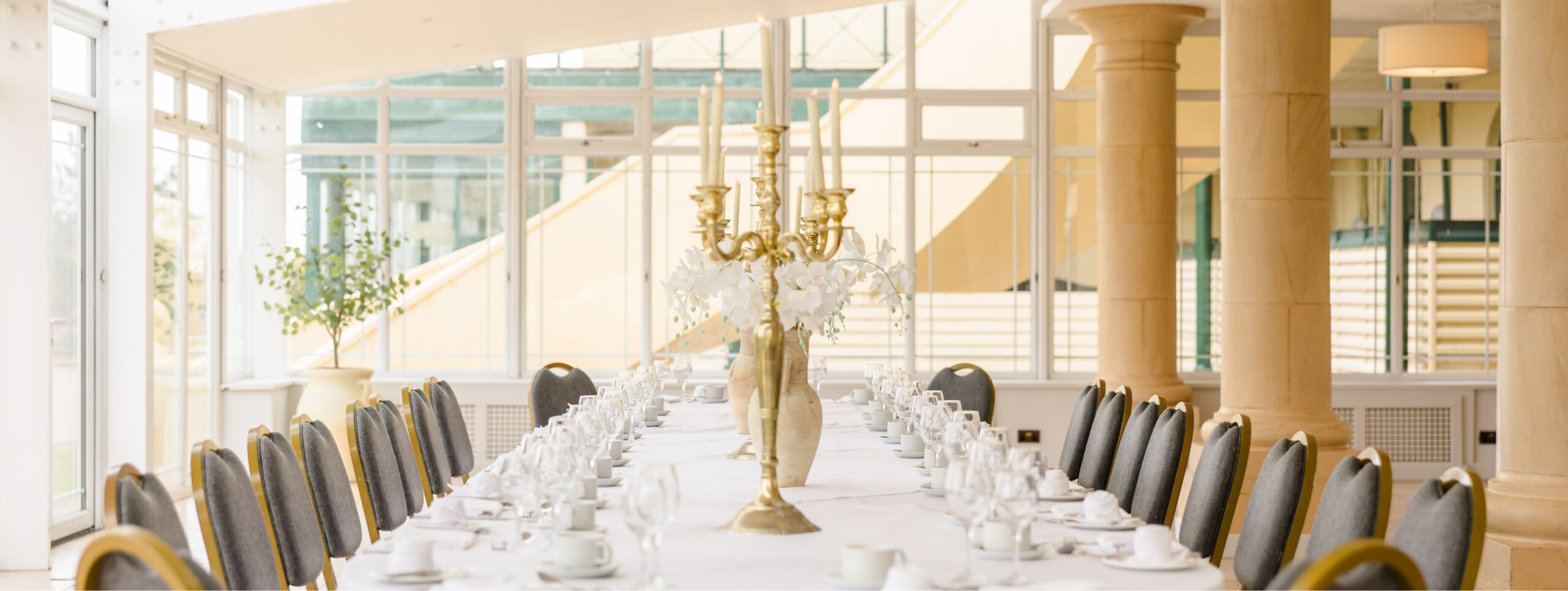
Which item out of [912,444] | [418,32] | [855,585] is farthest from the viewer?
[418,32]

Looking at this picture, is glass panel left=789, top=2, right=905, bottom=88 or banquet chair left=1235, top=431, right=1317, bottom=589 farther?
glass panel left=789, top=2, right=905, bottom=88

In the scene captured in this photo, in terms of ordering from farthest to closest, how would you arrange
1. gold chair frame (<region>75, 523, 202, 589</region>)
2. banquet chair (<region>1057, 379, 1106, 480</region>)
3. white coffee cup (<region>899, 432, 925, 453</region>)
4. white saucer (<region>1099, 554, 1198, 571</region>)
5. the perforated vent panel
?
the perforated vent panel, banquet chair (<region>1057, 379, 1106, 480</region>), white coffee cup (<region>899, 432, 925, 453</region>), white saucer (<region>1099, 554, 1198, 571</region>), gold chair frame (<region>75, 523, 202, 589</region>)

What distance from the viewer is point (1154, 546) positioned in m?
2.47

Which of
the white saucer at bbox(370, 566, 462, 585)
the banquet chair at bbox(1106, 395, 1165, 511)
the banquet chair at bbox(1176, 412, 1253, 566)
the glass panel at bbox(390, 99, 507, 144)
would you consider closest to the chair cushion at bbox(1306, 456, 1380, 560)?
the banquet chair at bbox(1176, 412, 1253, 566)

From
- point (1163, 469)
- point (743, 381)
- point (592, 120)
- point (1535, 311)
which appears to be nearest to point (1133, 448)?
point (1163, 469)

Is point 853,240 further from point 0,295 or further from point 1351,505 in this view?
point 0,295

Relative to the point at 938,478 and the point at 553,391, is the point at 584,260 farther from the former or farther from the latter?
the point at 938,478

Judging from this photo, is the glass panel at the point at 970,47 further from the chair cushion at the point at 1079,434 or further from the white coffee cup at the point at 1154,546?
the white coffee cup at the point at 1154,546

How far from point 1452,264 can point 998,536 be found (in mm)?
7505

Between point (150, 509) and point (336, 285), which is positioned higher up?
point (336, 285)

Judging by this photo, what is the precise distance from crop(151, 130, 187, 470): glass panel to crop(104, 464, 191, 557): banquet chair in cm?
500

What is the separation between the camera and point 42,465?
18.0 feet

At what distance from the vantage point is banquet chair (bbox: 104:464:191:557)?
221 centimetres

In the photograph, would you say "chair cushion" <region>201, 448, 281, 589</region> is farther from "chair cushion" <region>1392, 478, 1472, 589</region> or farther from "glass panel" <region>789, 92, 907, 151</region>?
"glass panel" <region>789, 92, 907, 151</region>
